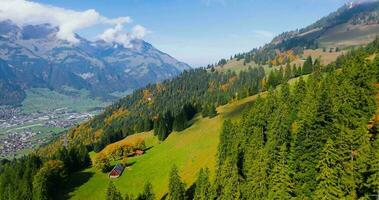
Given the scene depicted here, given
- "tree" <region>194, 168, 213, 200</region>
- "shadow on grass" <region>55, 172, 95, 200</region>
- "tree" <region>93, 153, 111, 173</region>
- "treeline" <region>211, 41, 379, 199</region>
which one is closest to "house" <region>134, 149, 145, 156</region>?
"tree" <region>93, 153, 111, 173</region>

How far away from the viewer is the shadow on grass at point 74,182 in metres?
124

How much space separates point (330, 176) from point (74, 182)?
312 ft

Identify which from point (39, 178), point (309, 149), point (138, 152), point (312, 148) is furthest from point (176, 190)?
point (138, 152)

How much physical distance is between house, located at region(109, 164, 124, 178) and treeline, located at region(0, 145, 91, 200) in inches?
556

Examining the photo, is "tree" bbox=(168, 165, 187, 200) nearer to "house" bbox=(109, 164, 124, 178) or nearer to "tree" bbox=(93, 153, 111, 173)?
"house" bbox=(109, 164, 124, 178)

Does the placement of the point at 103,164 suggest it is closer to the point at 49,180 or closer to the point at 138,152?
the point at 49,180

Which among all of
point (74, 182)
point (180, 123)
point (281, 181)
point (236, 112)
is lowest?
point (74, 182)

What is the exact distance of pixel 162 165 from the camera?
439 ft

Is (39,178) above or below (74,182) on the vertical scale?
above

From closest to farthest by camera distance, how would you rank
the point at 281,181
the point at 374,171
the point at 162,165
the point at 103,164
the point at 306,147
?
the point at 374,171 < the point at 281,181 < the point at 306,147 < the point at 162,165 < the point at 103,164

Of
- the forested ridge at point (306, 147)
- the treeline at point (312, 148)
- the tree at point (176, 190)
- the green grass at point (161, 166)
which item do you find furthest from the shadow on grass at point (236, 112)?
the tree at point (176, 190)

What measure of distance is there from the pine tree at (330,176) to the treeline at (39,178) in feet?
272

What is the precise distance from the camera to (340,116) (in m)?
70.5

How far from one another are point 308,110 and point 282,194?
16.1 meters
